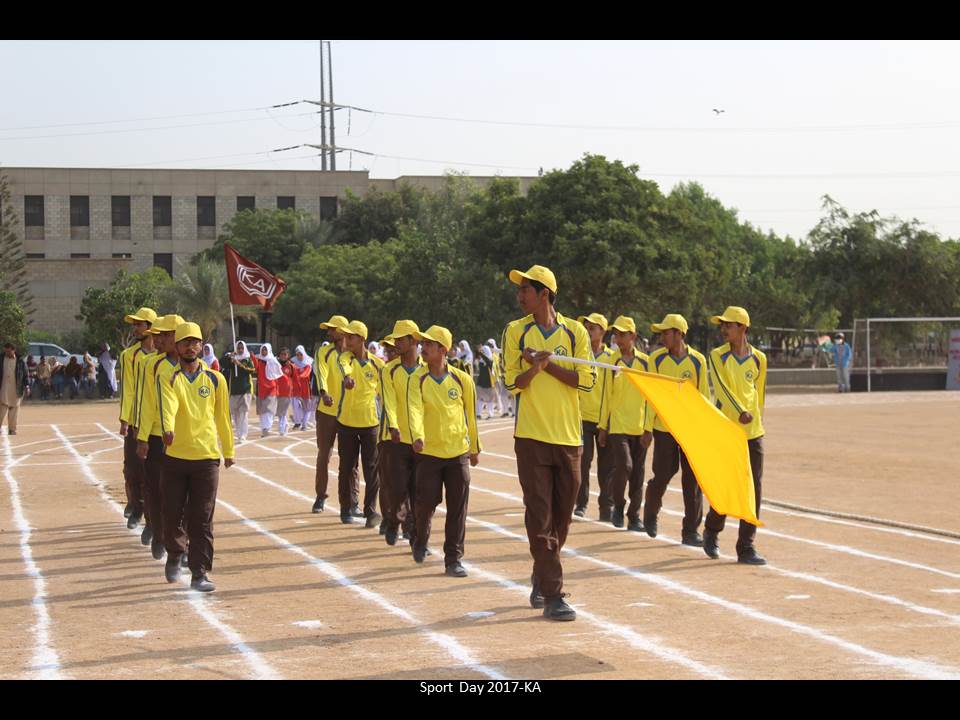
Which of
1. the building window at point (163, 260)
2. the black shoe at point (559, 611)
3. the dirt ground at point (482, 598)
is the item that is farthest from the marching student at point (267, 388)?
the building window at point (163, 260)

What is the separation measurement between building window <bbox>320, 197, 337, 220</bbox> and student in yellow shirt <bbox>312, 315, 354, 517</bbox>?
2475 inches

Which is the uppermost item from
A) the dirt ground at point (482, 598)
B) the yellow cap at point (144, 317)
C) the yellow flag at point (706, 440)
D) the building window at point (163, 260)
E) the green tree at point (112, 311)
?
the building window at point (163, 260)

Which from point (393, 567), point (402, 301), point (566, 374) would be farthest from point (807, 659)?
point (402, 301)

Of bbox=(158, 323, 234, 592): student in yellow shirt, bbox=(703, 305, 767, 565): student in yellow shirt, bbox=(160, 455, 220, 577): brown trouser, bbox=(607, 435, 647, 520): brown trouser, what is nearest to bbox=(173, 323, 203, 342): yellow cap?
bbox=(158, 323, 234, 592): student in yellow shirt

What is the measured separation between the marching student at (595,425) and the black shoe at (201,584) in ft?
Result: 15.8

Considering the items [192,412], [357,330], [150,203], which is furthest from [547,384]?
[150,203]

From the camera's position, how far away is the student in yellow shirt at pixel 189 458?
33.8 ft

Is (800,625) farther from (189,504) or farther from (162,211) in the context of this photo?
(162,211)

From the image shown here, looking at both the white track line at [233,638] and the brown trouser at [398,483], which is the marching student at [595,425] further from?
the white track line at [233,638]

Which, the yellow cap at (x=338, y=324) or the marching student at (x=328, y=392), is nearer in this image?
the marching student at (x=328, y=392)

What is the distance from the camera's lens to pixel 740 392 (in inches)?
452

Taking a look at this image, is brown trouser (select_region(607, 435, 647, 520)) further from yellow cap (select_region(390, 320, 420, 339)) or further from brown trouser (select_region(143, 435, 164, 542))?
brown trouser (select_region(143, 435, 164, 542))
